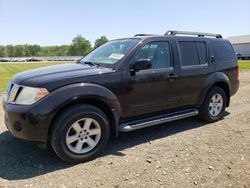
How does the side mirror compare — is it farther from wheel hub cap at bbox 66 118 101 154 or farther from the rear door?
wheel hub cap at bbox 66 118 101 154

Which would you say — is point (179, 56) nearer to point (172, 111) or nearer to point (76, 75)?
point (172, 111)

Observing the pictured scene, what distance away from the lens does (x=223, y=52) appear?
6.26 metres

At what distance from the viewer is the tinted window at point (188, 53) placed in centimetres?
538

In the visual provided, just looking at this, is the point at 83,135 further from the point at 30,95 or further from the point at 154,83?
the point at 154,83

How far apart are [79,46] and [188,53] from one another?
127m

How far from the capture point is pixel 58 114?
3.88 metres

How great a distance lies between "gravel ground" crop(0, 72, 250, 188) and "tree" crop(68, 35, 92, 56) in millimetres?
123514

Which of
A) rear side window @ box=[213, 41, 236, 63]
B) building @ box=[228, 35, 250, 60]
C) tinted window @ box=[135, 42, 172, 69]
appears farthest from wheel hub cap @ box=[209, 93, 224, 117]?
building @ box=[228, 35, 250, 60]

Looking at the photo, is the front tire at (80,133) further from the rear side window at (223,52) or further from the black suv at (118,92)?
the rear side window at (223,52)

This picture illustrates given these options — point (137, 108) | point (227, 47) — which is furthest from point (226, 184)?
point (227, 47)

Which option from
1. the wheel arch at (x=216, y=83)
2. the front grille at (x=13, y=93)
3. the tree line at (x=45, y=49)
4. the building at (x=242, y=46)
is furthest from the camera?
the tree line at (x=45, y=49)

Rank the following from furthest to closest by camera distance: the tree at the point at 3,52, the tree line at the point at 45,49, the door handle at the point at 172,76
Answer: the tree at the point at 3,52 < the tree line at the point at 45,49 < the door handle at the point at 172,76

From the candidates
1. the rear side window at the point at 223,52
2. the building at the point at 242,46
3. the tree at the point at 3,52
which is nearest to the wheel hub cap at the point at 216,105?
the rear side window at the point at 223,52

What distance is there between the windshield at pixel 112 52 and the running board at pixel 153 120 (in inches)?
42.1
